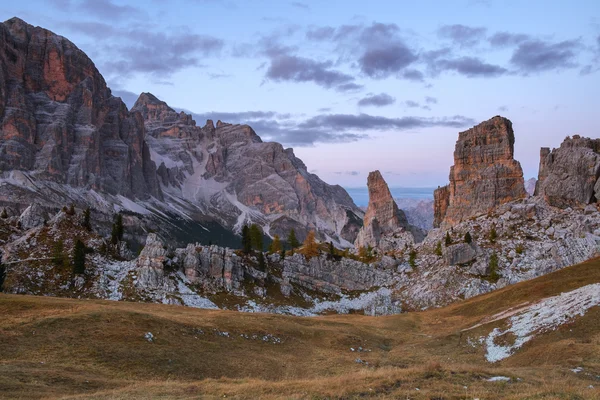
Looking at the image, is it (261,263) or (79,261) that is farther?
(261,263)

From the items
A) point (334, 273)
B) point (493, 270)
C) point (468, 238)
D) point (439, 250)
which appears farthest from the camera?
point (334, 273)

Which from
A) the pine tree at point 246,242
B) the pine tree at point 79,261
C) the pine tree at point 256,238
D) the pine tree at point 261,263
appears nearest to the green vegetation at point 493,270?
the pine tree at point 261,263

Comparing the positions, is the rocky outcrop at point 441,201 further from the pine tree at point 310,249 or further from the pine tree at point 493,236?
the pine tree at point 310,249

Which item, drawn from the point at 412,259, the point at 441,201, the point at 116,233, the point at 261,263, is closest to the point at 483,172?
the point at 441,201

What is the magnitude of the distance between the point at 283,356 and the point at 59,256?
2401 inches

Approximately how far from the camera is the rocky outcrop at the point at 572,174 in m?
125

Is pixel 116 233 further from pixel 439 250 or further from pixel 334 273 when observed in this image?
pixel 439 250

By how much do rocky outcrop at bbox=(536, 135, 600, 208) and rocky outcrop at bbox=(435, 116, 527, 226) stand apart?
16530mm

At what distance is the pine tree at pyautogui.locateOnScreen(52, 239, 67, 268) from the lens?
8441 cm

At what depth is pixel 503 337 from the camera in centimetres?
4550

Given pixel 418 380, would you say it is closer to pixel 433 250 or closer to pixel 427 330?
pixel 427 330

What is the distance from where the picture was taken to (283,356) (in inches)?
1730

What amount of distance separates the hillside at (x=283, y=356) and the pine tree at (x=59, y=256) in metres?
41.6

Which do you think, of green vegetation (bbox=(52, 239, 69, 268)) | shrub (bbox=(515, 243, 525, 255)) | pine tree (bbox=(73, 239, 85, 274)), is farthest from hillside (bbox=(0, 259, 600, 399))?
green vegetation (bbox=(52, 239, 69, 268))
